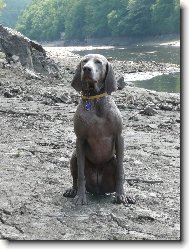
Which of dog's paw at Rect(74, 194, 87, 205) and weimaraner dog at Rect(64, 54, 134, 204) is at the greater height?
weimaraner dog at Rect(64, 54, 134, 204)

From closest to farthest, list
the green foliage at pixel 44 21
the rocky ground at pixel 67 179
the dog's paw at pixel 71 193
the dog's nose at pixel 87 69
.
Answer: the rocky ground at pixel 67 179
the dog's nose at pixel 87 69
the dog's paw at pixel 71 193
the green foliage at pixel 44 21

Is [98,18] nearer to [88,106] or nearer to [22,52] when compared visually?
[22,52]

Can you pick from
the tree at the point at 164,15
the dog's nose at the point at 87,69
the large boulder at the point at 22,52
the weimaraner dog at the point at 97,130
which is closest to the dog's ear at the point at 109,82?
the weimaraner dog at the point at 97,130

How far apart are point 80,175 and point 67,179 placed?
1.05m

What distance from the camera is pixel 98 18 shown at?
→ 320 ft

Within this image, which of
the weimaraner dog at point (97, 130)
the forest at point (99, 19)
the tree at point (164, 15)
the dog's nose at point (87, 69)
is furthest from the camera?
the forest at point (99, 19)

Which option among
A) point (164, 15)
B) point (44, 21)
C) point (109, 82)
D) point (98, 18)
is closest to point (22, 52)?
point (109, 82)

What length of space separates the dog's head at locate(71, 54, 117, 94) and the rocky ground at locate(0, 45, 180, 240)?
1173mm

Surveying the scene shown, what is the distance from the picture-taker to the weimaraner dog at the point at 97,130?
4957 millimetres

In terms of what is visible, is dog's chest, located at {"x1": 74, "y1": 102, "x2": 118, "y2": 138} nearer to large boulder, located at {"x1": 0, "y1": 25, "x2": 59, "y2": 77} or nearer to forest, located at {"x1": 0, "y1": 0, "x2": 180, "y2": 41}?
large boulder, located at {"x1": 0, "y1": 25, "x2": 59, "y2": 77}

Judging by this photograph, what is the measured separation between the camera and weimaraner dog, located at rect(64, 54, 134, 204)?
496 cm

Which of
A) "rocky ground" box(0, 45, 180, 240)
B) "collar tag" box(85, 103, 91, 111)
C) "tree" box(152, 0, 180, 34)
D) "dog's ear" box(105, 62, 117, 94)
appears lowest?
"rocky ground" box(0, 45, 180, 240)

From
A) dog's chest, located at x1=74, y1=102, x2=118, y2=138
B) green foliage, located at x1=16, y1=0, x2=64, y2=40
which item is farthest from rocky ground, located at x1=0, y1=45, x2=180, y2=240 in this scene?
green foliage, located at x1=16, y1=0, x2=64, y2=40

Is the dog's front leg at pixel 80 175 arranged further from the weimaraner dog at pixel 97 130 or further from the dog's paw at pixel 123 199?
the dog's paw at pixel 123 199
